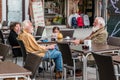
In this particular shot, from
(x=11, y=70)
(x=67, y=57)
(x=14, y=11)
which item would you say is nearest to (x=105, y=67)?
(x=11, y=70)

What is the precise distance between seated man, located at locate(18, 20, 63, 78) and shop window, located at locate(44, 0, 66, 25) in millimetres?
15232

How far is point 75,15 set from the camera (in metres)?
23.3

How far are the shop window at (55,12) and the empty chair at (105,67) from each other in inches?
721

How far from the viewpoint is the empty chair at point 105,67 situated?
4539mm

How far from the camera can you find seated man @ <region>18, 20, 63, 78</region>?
7.39m

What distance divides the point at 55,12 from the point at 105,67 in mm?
19355

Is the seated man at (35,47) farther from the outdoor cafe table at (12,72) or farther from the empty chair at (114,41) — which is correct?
the outdoor cafe table at (12,72)

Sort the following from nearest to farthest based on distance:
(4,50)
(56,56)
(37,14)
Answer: (4,50) < (56,56) < (37,14)

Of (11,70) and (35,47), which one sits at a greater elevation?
(11,70)

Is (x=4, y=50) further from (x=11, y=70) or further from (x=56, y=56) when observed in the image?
(x=56, y=56)

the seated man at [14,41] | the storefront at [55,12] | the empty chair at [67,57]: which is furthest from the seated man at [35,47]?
the storefront at [55,12]

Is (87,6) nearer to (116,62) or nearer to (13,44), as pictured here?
(13,44)

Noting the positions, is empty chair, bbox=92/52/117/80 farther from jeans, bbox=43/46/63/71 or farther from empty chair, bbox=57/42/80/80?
jeans, bbox=43/46/63/71

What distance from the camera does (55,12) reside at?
23.9m
